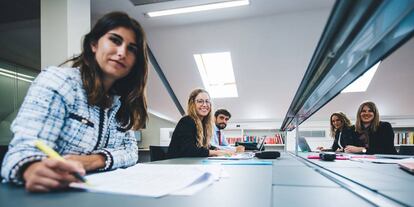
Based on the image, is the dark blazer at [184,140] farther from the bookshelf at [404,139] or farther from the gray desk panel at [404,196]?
the bookshelf at [404,139]

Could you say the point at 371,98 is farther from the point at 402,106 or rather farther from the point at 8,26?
the point at 8,26

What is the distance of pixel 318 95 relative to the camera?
1.00 meters

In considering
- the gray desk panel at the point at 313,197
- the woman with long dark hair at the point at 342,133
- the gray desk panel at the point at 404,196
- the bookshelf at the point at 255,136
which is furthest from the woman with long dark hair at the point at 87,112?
the bookshelf at the point at 255,136

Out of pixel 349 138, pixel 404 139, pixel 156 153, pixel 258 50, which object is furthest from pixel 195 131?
pixel 404 139

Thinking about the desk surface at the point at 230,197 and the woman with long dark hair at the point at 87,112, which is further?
the woman with long dark hair at the point at 87,112

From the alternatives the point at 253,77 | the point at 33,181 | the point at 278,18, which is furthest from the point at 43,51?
the point at 253,77

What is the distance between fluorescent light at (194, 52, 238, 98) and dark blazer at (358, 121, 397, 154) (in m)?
2.97

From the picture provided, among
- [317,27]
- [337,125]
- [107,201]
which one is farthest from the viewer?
[317,27]

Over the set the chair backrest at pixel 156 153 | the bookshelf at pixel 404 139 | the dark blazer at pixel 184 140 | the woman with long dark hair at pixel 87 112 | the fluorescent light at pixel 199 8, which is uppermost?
the fluorescent light at pixel 199 8

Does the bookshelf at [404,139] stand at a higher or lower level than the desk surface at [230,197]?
lower

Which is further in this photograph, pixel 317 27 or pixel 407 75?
pixel 407 75

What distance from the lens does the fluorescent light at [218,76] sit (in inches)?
205

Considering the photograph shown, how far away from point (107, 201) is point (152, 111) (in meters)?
5.58

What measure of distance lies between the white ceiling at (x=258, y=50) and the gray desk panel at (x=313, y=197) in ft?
9.59
